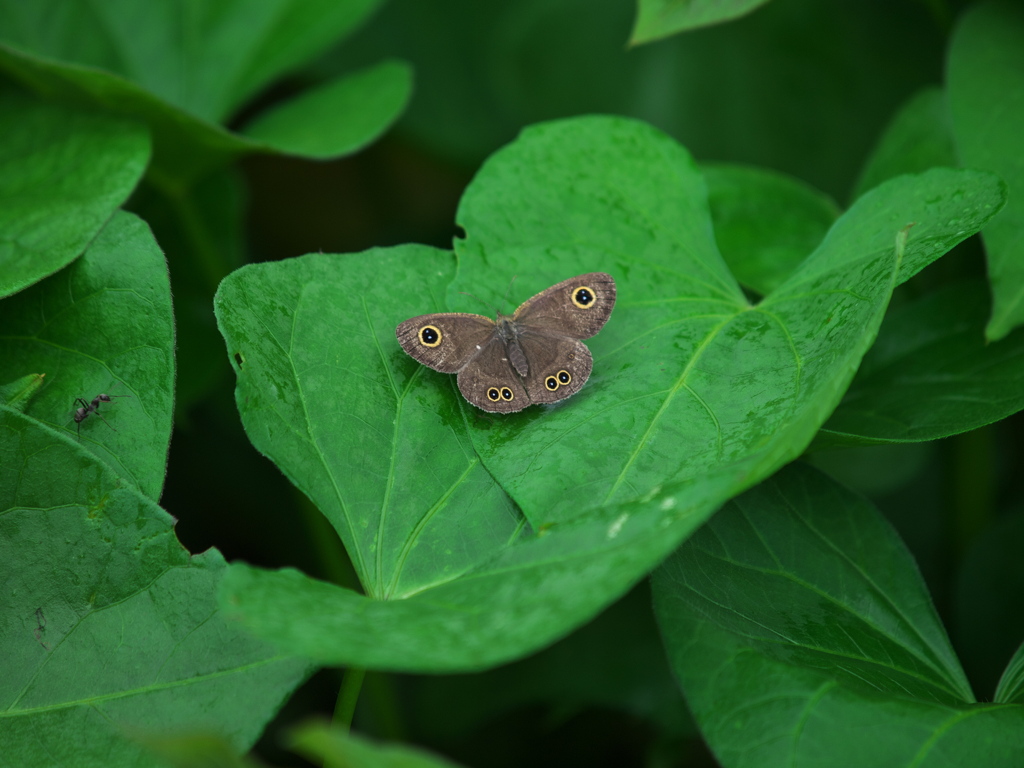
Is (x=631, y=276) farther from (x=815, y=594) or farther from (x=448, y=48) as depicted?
(x=448, y=48)


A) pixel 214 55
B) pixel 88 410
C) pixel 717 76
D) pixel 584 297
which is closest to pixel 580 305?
pixel 584 297

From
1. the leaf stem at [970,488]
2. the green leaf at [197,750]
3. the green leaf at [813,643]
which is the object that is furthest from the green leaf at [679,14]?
the green leaf at [197,750]

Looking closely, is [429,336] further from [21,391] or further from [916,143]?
[916,143]

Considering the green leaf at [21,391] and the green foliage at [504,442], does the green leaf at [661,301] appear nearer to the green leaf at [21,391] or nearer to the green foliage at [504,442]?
the green foliage at [504,442]

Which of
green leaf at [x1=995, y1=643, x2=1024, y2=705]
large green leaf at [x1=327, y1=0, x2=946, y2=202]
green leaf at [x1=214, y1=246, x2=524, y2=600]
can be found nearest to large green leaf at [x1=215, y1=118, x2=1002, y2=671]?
green leaf at [x1=214, y1=246, x2=524, y2=600]

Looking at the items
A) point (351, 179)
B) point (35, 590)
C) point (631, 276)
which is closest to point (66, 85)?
point (35, 590)

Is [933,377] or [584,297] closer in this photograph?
[584,297]
